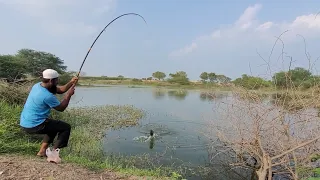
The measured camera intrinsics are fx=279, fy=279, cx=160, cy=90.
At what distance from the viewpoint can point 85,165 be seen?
500 centimetres

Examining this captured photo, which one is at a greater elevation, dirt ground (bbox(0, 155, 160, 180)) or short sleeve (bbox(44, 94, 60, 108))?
short sleeve (bbox(44, 94, 60, 108))

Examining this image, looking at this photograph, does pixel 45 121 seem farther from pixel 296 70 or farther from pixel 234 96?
pixel 296 70

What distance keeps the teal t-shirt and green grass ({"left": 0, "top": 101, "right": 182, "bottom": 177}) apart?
1.21m

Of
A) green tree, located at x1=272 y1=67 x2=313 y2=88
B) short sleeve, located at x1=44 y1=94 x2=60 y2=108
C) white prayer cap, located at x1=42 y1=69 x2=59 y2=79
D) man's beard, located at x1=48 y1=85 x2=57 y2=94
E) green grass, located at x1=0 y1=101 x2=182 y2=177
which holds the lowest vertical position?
green grass, located at x1=0 y1=101 x2=182 y2=177

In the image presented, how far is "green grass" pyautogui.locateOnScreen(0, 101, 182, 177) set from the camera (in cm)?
534

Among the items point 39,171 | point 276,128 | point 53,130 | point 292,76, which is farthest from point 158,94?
point 39,171

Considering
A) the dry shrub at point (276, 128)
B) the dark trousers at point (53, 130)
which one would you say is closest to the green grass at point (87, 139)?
the dark trousers at point (53, 130)

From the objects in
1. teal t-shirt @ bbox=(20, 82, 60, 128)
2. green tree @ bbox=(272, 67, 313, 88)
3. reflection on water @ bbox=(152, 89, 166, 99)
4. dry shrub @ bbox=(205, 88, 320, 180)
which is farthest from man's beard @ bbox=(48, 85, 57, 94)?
reflection on water @ bbox=(152, 89, 166, 99)

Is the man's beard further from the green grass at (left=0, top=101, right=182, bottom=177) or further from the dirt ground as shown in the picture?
the green grass at (left=0, top=101, right=182, bottom=177)

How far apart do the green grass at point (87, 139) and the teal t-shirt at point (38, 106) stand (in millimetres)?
1215

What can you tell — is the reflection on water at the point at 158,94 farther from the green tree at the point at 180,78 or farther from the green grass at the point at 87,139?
the green tree at the point at 180,78

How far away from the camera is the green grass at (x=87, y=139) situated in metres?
5.34

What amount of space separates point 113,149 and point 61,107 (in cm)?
591

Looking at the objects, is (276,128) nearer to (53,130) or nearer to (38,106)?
(53,130)
